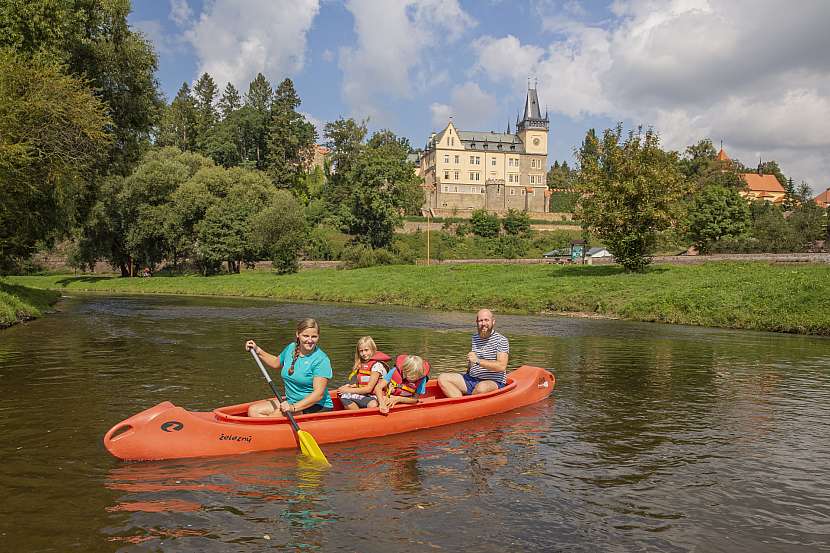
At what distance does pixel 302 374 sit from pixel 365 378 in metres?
1.11

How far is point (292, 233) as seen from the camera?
5528 centimetres

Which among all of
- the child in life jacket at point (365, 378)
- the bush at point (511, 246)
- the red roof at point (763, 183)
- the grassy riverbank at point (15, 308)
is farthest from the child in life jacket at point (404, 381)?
the red roof at point (763, 183)

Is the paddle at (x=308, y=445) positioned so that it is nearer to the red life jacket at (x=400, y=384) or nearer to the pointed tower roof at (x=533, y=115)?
the red life jacket at (x=400, y=384)

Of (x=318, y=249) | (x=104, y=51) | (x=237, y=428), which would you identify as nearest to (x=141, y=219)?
(x=318, y=249)

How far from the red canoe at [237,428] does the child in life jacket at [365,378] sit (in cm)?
30

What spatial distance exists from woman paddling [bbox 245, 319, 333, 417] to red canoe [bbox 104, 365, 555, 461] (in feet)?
0.72

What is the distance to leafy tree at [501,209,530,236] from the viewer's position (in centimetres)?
9150

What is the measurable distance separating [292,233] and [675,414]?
47158mm

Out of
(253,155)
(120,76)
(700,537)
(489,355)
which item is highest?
(253,155)

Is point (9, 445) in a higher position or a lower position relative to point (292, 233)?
lower

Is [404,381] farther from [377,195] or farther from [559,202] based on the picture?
[559,202]

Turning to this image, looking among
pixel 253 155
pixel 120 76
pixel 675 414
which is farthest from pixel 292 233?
pixel 675 414

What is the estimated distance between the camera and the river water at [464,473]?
19.7 feet

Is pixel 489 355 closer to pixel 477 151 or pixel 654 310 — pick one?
pixel 654 310
